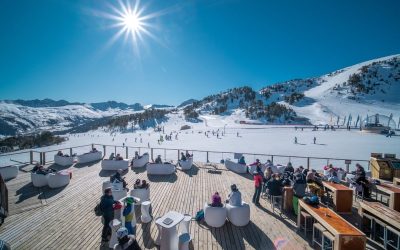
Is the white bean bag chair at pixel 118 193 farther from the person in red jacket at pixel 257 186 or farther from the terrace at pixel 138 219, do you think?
the person in red jacket at pixel 257 186

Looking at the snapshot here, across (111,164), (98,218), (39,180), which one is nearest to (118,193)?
(98,218)

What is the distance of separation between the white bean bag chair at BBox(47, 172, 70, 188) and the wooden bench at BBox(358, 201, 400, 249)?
12.2m

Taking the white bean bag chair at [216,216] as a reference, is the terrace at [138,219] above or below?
below

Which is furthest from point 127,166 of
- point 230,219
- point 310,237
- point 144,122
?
point 144,122

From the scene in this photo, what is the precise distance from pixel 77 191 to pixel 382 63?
8898 inches

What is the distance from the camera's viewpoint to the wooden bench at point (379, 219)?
17.7ft

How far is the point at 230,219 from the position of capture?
707 cm

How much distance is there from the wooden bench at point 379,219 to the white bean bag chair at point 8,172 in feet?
53.0

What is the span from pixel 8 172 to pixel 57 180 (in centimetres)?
390

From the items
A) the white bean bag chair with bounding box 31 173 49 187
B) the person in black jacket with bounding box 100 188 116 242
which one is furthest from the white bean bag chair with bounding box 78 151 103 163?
the person in black jacket with bounding box 100 188 116 242

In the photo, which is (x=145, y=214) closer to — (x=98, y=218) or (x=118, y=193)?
(x=98, y=218)

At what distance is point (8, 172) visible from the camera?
39.4 ft

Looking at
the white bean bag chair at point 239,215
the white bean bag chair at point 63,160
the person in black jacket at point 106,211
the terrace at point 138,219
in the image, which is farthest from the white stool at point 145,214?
the white bean bag chair at point 63,160

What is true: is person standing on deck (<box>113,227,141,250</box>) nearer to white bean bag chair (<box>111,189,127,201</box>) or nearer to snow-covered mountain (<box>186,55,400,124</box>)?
white bean bag chair (<box>111,189,127,201</box>)
